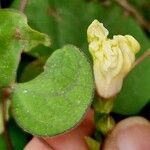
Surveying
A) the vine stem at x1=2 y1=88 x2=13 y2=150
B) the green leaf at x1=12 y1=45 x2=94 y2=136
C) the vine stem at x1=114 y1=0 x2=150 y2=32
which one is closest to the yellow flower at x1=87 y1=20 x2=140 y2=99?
the green leaf at x1=12 y1=45 x2=94 y2=136

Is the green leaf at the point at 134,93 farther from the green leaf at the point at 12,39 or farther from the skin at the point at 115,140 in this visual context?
the green leaf at the point at 12,39

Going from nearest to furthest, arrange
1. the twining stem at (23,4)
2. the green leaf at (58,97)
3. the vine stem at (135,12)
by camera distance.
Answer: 1. the green leaf at (58,97)
2. the twining stem at (23,4)
3. the vine stem at (135,12)

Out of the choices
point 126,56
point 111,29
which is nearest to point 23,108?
point 126,56

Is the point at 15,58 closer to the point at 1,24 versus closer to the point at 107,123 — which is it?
the point at 1,24

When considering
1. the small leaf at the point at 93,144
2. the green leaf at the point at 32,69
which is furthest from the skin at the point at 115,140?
the green leaf at the point at 32,69

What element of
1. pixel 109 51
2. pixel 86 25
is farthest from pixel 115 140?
pixel 86 25

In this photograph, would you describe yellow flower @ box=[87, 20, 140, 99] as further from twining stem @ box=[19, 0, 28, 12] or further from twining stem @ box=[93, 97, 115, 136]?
twining stem @ box=[19, 0, 28, 12]
